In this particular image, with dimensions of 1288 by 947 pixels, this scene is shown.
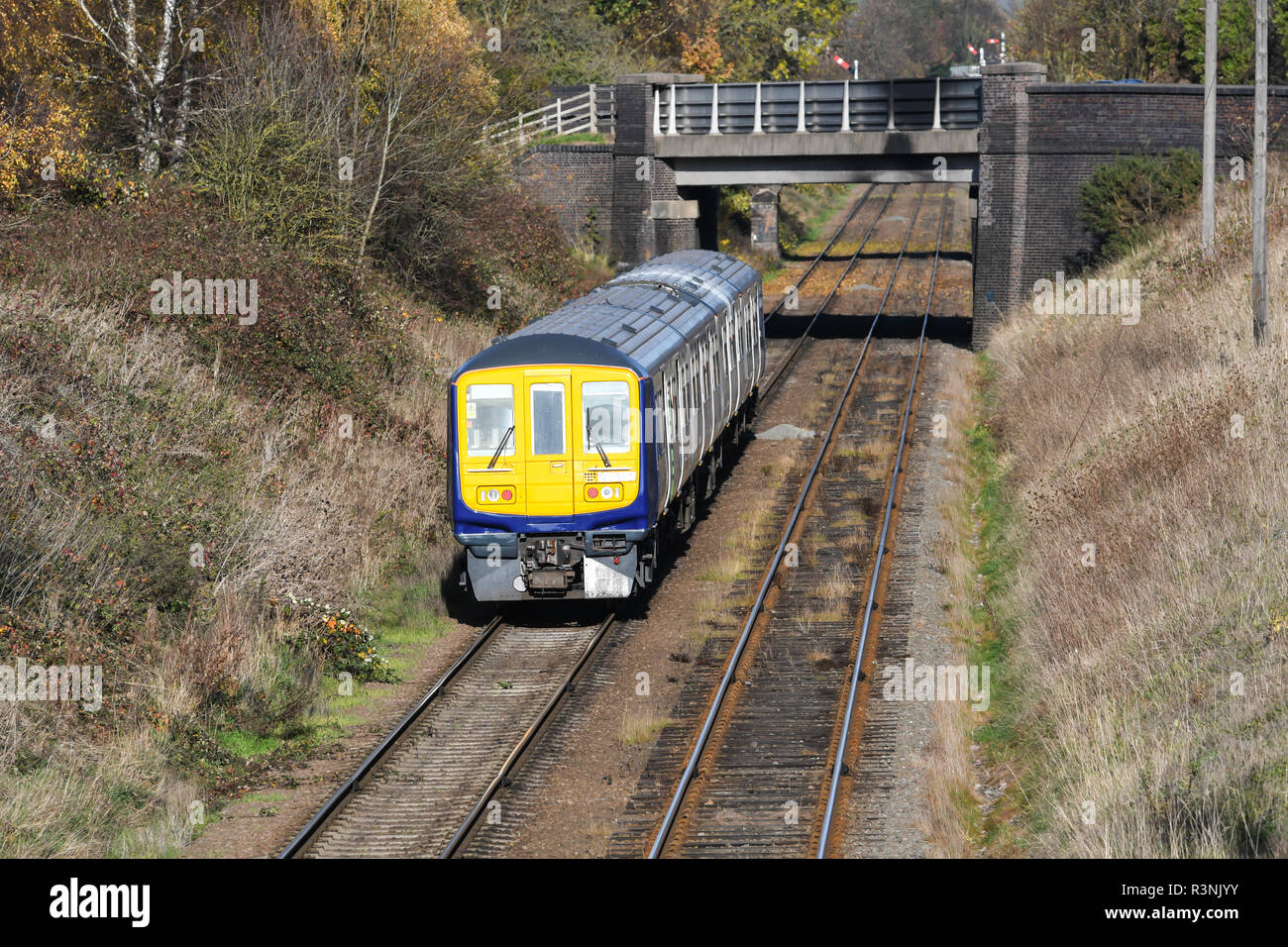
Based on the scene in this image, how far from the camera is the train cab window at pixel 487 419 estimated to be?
15.4 meters

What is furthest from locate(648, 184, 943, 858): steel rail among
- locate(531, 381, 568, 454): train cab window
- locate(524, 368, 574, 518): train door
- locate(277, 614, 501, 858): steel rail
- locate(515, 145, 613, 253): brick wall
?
locate(515, 145, 613, 253): brick wall

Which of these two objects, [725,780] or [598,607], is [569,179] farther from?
[725,780]

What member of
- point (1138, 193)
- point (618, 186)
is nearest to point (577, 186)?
point (618, 186)

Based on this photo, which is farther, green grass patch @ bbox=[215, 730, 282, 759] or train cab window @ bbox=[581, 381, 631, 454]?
train cab window @ bbox=[581, 381, 631, 454]

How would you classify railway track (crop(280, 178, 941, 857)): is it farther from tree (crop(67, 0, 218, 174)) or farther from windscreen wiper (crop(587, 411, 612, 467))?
tree (crop(67, 0, 218, 174))

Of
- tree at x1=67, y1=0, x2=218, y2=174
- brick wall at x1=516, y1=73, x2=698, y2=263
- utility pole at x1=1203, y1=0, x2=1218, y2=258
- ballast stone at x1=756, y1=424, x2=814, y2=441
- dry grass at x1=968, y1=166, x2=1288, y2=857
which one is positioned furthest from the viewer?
brick wall at x1=516, y1=73, x2=698, y2=263

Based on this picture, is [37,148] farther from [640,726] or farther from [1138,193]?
[1138,193]

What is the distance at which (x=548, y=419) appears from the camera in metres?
15.4

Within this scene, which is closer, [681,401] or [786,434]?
[681,401]

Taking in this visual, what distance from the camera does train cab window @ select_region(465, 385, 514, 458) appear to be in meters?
15.4

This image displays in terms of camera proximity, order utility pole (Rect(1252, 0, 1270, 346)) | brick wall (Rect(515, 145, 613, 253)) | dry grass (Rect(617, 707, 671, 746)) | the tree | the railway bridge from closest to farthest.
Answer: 1. dry grass (Rect(617, 707, 671, 746))
2. utility pole (Rect(1252, 0, 1270, 346))
3. the tree
4. the railway bridge
5. brick wall (Rect(515, 145, 613, 253))

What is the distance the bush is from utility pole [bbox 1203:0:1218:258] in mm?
5166

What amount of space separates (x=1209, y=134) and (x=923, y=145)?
9.14m

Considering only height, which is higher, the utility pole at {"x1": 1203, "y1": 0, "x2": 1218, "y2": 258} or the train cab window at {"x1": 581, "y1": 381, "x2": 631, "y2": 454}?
the utility pole at {"x1": 1203, "y1": 0, "x2": 1218, "y2": 258}
